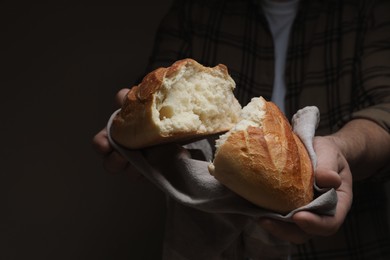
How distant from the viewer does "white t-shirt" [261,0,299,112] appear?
123 centimetres

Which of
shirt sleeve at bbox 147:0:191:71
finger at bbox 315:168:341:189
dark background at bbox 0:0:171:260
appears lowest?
dark background at bbox 0:0:171:260

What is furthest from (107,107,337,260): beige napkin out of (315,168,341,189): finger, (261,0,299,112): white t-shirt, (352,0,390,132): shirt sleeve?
(261,0,299,112): white t-shirt

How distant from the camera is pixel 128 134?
0.75m

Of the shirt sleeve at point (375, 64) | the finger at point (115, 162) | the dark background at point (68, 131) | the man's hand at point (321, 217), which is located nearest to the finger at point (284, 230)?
the man's hand at point (321, 217)

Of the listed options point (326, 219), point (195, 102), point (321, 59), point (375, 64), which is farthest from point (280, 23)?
point (326, 219)

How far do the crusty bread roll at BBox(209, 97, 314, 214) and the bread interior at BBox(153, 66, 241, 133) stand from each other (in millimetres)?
80

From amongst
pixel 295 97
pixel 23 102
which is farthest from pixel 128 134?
pixel 23 102

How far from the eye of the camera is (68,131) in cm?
139

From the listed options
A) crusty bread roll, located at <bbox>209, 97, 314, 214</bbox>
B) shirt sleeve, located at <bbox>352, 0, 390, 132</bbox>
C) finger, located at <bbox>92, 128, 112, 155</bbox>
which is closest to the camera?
crusty bread roll, located at <bbox>209, 97, 314, 214</bbox>

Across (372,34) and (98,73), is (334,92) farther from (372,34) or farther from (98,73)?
(98,73)

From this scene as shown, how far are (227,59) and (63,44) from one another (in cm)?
50

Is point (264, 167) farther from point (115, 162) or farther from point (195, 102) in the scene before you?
point (115, 162)

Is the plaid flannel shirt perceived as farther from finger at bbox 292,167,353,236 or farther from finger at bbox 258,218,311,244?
finger at bbox 258,218,311,244

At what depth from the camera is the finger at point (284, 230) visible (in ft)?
2.14
